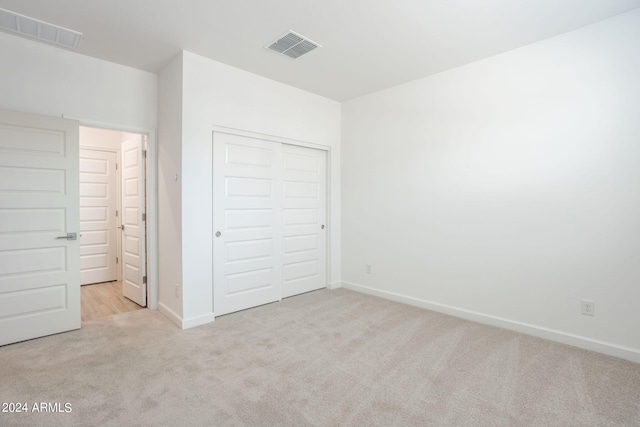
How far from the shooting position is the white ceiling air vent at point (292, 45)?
2.94 metres

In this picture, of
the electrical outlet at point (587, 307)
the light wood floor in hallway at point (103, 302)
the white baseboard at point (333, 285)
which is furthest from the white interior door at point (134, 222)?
the electrical outlet at point (587, 307)

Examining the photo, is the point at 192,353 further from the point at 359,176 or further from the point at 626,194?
the point at 626,194

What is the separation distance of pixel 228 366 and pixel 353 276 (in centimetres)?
258

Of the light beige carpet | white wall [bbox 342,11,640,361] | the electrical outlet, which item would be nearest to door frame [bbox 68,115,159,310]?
the light beige carpet

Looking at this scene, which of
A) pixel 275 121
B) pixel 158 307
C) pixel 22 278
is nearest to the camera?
pixel 22 278

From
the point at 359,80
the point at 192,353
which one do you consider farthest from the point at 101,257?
the point at 359,80

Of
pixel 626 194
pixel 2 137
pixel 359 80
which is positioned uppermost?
pixel 359 80

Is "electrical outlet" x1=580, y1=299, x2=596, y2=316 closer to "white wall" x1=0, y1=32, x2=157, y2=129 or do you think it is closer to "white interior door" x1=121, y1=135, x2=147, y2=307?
"white interior door" x1=121, y1=135, x2=147, y2=307

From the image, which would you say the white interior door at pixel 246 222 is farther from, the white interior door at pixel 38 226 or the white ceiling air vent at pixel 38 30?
the white ceiling air vent at pixel 38 30

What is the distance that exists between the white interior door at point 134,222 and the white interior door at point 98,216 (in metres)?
1.15

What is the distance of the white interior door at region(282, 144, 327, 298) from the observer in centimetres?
430

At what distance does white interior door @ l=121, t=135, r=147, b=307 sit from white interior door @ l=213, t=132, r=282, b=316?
3.46 feet

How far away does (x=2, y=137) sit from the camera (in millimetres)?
2775

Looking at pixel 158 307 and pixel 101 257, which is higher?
pixel 101 257
